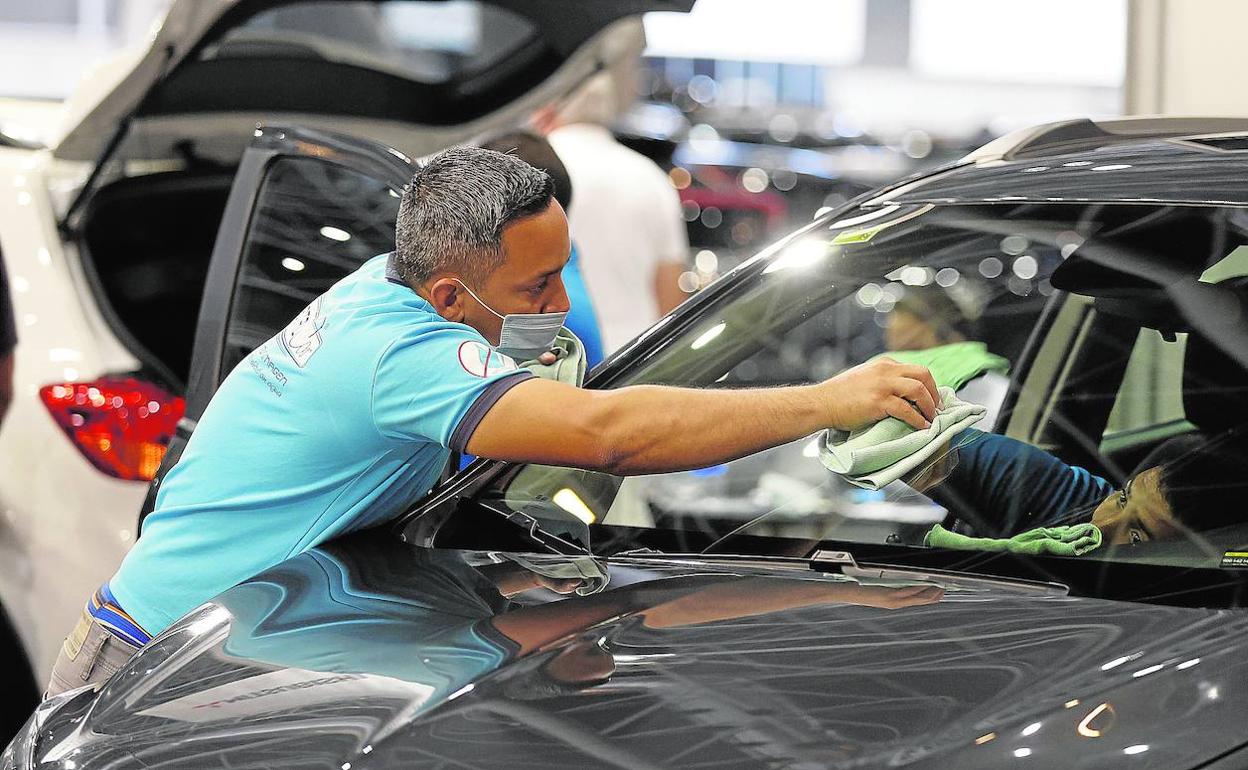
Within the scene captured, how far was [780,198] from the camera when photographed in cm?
1034

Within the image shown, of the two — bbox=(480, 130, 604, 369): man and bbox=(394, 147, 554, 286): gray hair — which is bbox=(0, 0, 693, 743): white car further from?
bbox=(394, 147, 554, 286): gray hair

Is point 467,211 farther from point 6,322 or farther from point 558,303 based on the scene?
point 6,322

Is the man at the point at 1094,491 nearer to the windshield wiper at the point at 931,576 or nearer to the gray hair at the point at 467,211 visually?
the windshield wiper at the point at 931,576

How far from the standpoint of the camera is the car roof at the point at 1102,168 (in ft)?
7.25

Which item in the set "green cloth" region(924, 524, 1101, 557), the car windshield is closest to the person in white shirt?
the car windshield

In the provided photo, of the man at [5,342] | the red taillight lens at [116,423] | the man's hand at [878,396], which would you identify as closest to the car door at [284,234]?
the red taillight lens at [116,423]

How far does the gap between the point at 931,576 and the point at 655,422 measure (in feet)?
1.28

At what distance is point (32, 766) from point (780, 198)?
8.85 metres

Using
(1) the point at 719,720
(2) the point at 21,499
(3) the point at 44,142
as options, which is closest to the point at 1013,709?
(1) the point at 719,720

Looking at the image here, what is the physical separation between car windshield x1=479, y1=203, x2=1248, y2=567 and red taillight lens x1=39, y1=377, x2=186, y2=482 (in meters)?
1.10

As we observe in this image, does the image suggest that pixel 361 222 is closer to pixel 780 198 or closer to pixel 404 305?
pixel 404 305

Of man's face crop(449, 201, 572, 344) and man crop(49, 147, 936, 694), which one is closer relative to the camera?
man crop(49, 147, 936, 694)

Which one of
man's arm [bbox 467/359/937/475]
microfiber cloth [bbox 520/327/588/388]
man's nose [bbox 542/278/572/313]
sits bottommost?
microfiber cloth [bbox 520/327/588/388]

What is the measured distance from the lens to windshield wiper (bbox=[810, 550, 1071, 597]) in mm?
1922
